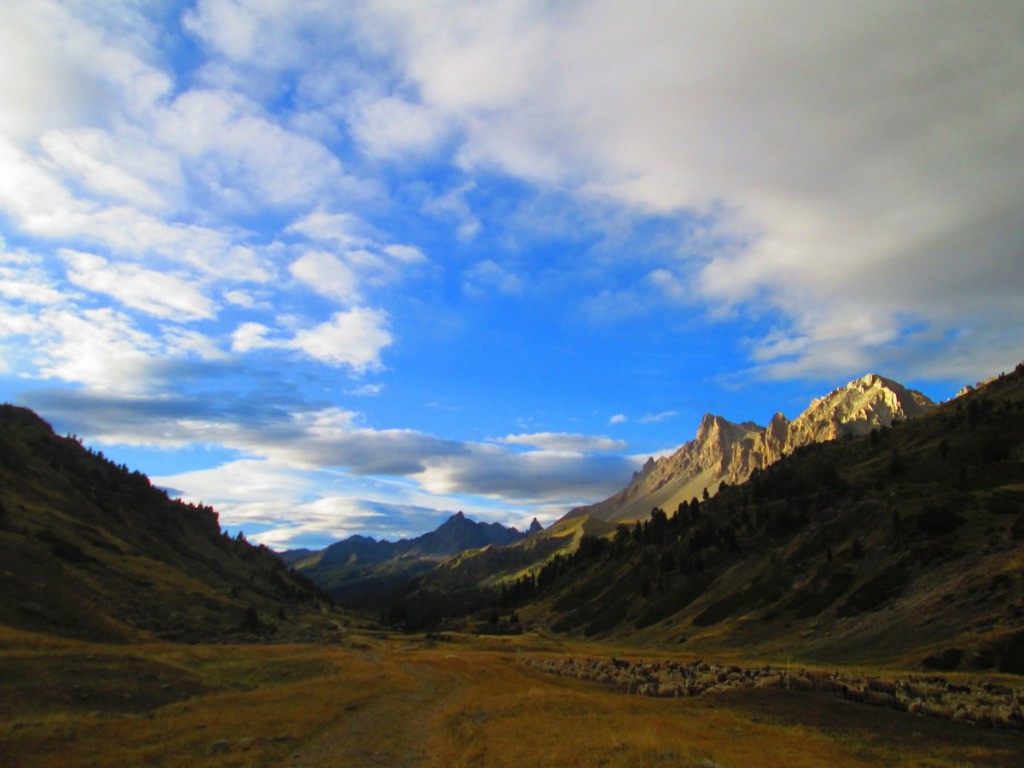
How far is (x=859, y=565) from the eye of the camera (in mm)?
88062

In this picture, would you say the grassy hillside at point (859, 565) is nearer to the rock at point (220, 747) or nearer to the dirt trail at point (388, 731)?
the dirt trail at point (388, 731)

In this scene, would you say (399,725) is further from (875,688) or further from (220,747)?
(875,688)

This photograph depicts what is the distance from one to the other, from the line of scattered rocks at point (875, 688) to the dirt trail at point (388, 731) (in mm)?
13934

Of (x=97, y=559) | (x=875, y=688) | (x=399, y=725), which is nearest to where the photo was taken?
(x=399, y=725)

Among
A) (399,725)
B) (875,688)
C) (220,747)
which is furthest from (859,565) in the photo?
(220,747)

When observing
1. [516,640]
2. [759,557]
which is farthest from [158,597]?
[759,557]

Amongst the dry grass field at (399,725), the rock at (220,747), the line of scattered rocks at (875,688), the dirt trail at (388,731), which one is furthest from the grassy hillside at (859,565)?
the rock at (220,747)

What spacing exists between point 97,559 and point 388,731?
83.6 m

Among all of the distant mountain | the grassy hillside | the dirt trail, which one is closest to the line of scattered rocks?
the dirt trail

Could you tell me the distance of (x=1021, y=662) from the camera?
43.8m

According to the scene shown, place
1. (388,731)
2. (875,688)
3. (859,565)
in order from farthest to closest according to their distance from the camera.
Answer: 1. (859,565)
2. (875,688)
3. (388,731)

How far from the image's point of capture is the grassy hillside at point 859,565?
58281 mm

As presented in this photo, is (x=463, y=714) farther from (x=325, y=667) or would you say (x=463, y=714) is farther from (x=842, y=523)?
(x=842, y=523)

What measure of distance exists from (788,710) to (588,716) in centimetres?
1017
